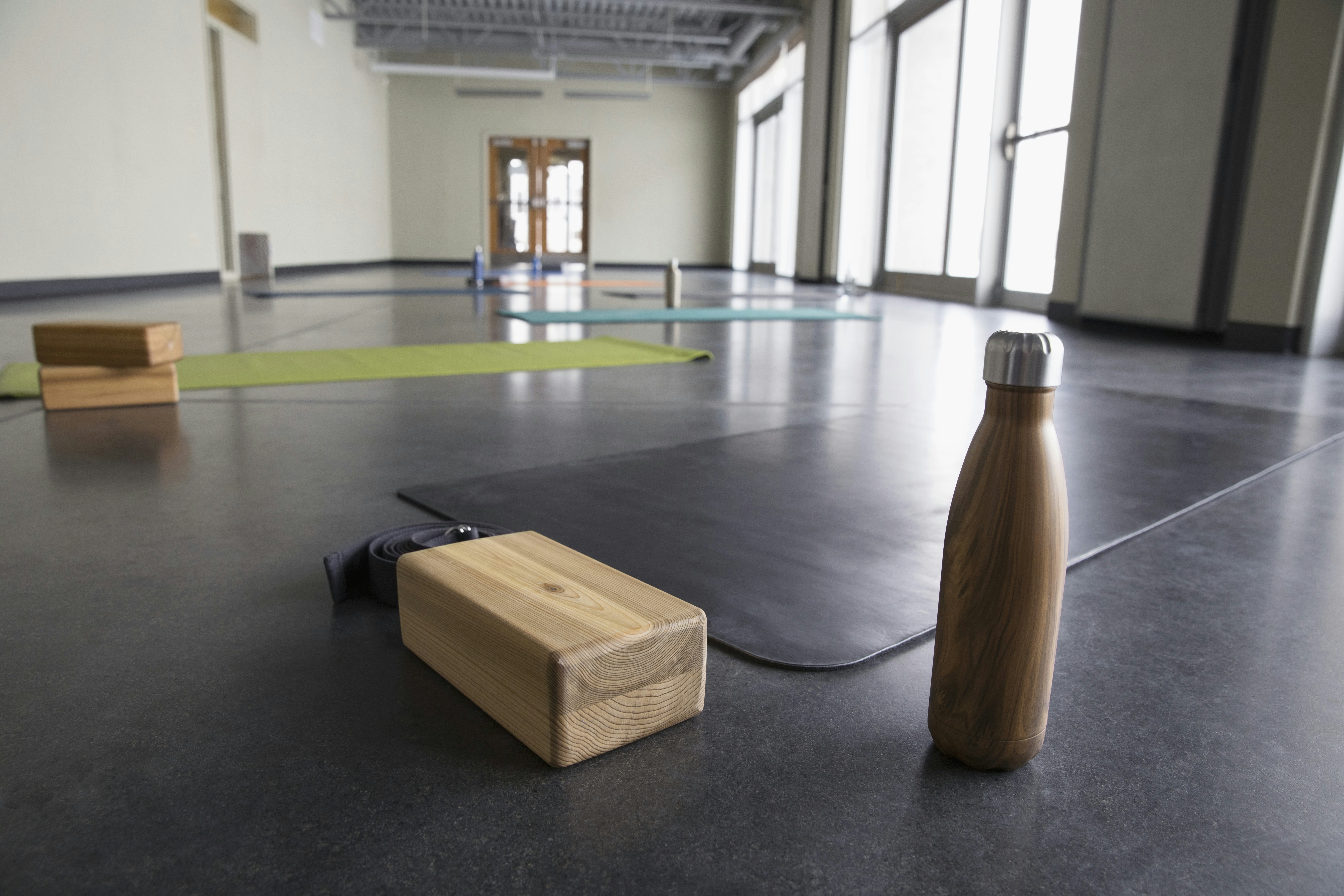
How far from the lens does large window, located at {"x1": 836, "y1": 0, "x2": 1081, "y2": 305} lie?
7805 millimetres

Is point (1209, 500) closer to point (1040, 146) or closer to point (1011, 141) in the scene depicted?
point (1040, 146)

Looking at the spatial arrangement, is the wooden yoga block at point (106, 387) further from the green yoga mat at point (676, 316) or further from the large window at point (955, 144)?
the large window at point (955, 144)

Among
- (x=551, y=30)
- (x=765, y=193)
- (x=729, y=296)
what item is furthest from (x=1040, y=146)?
(x=765, y=193)

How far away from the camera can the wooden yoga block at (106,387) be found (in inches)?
98.5

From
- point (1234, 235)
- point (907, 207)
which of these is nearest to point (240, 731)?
point (1234, 235)

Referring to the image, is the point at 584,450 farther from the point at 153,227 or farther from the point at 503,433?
the point at 153,227

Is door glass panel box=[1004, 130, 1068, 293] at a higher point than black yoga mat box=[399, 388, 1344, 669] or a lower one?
higher

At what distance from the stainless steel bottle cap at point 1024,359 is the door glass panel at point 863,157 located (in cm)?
1044

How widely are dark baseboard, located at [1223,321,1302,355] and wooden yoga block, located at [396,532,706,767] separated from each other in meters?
5.55

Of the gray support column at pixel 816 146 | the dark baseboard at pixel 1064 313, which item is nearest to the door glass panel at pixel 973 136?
the dark baseboard at pixel 1064 313

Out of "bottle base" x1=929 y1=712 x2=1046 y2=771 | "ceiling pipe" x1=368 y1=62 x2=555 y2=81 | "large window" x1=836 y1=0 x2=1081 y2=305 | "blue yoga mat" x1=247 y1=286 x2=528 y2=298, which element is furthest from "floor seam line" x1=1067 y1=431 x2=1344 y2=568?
"ceiling pipe" x1=368 y1=62 x2=555 y2=81

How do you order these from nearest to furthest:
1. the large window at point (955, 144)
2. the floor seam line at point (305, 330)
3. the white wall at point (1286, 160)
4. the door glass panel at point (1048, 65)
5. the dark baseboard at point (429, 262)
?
1. the floor seam line at point (305, 330)
2. the white wall at point (1286, 160)
3. the door glass panel at point (1048, 65)
4. the large window at point (955, 144)
5. the dark baseboard at point (429, 262)

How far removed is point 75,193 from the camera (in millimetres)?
7422

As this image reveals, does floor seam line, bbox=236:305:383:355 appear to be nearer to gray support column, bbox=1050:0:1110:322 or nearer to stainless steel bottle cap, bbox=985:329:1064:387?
stainless steel bottle cap, bbox=985:329:1064:387
